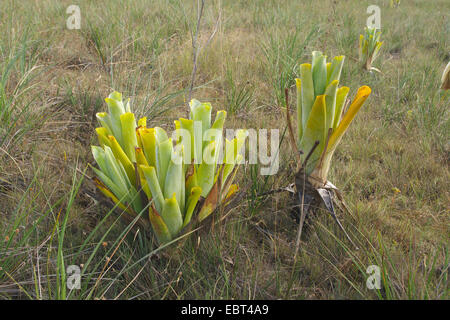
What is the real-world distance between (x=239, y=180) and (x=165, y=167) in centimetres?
46

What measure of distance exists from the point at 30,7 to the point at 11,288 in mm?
3102

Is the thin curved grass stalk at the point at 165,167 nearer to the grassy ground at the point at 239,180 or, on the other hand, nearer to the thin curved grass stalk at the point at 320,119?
the grassy ground at the point at 239,180

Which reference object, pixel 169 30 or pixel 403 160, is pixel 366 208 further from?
pixel 169 30

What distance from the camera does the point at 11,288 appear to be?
3.24 feet

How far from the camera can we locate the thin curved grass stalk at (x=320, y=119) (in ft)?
3.39

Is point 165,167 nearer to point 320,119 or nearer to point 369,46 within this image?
point 320,119

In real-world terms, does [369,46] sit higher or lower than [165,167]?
higher

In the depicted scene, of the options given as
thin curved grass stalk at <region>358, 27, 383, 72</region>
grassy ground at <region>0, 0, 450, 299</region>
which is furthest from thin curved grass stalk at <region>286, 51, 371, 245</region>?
thin curved grass stalk at <region>358, 27, 383, 72</region>

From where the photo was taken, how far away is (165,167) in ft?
3.25

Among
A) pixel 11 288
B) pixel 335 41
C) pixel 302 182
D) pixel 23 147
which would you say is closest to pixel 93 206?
pixel 11 288

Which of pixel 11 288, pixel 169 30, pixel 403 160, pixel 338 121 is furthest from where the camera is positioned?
pixel 169 30

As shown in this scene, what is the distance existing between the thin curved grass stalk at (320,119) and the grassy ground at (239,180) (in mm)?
146

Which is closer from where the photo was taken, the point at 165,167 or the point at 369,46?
the point at 165,167

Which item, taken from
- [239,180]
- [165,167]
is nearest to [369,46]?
[239,180]
